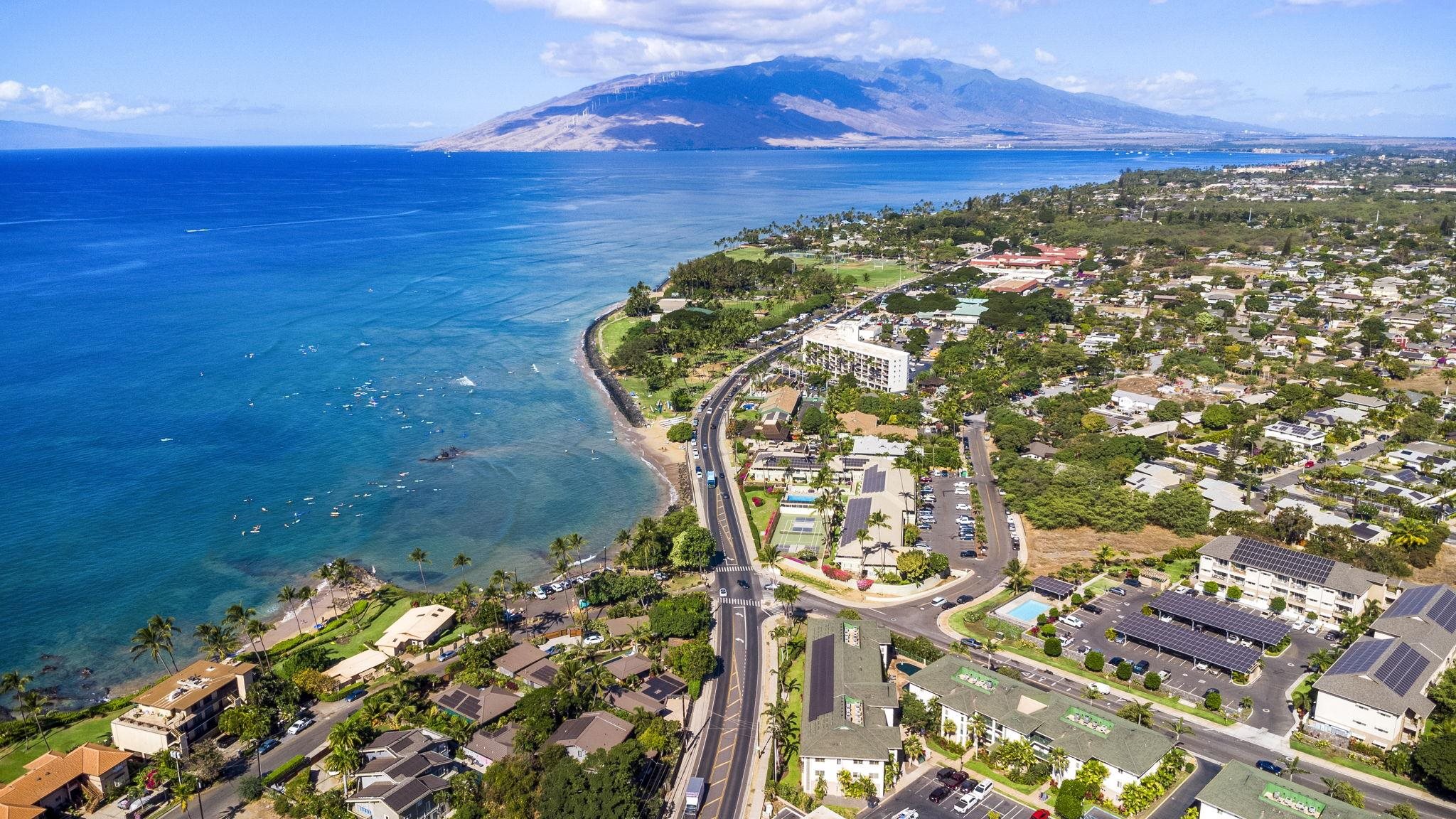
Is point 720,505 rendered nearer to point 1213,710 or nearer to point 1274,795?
point 1213,710

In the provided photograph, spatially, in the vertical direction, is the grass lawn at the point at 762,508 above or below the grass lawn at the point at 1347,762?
above

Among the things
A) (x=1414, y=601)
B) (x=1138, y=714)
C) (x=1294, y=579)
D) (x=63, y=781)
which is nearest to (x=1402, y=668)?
(x=1414, y=601)

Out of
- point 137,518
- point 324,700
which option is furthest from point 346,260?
point 324,700

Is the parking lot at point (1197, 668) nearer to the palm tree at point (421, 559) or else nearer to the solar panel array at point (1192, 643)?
the solar panel array at point (1192, 643)

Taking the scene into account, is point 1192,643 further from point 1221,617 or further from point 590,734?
point 590,734

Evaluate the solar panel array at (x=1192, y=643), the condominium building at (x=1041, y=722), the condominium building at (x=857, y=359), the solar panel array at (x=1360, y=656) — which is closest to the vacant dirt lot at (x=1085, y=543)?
the solar panel array at (x=1192, y=643)

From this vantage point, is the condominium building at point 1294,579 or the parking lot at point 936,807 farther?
the condominium building at point 1294,579

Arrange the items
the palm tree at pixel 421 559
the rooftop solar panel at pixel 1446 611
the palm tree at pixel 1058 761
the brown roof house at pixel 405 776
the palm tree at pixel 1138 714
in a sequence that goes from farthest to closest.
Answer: the palm tree at pixel 421 559 < the rooftop solar panel at pixel 1446 611 < the palm tree at pixel 1138 714 < the palm tree at pixel 1058 761 < the brown roof house at pixel 405 776
